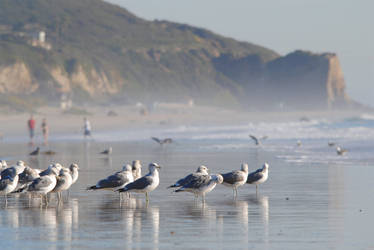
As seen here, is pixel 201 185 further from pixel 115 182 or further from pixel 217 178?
pixel 115 182

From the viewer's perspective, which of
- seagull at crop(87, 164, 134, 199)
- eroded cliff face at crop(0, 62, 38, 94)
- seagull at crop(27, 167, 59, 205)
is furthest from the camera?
eroded cliff face at crop(0, 62, 38, 94)

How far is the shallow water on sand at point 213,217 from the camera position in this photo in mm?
11695

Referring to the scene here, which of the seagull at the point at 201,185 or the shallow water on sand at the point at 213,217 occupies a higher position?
the seagull at the point at 201,185

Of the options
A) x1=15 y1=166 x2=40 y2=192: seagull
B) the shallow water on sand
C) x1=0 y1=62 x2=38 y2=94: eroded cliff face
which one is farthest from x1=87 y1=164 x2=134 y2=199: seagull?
x1=0 y1=62 x2=38 y2=94: eroded cliff face

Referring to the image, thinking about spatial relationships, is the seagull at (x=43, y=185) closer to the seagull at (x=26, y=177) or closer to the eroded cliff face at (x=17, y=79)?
the seagull at (x=26, y=177)

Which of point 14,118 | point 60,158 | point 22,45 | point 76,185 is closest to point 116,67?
point 22,45

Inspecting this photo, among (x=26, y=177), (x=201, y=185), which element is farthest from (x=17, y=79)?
(x=201, y=185)

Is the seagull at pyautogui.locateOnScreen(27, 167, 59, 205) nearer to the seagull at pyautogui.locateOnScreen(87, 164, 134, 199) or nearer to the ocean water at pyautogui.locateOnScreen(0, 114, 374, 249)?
the ocean water at pyautogui.locateOnScreen(0, 114, 374, 249)

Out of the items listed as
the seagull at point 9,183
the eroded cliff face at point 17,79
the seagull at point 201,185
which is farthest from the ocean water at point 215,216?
the eroded cliff face at point 17,79

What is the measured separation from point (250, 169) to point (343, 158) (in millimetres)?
4443

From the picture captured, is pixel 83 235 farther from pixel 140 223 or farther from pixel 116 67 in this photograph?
pixel 116 67

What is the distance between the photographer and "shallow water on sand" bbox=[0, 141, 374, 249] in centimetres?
1170

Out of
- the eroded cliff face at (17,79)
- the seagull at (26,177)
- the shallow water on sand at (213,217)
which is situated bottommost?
the shallow water on sand at (213,217)

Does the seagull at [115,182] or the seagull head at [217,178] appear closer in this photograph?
the seagull head at [217,178]
